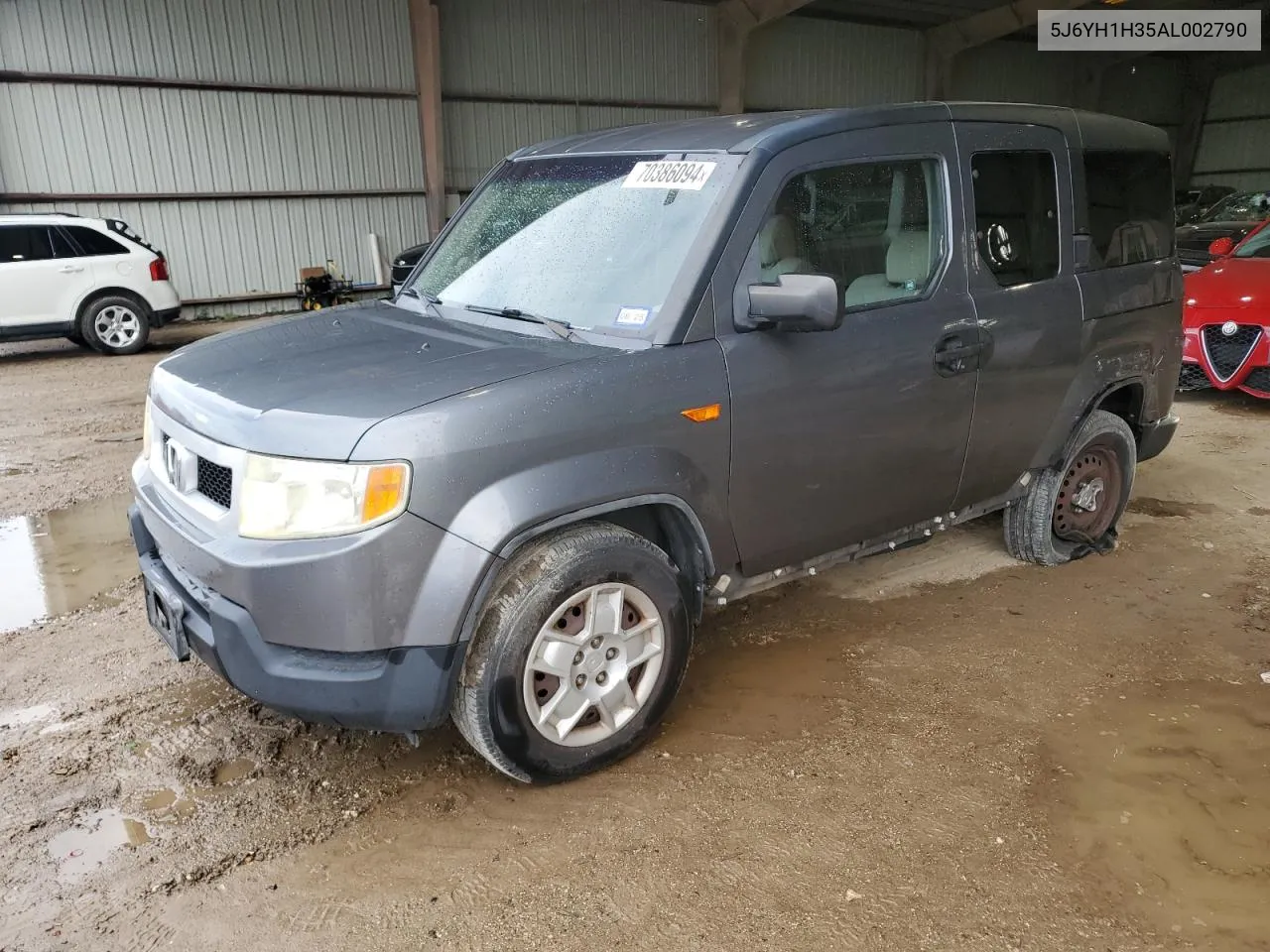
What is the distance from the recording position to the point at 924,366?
3475mm

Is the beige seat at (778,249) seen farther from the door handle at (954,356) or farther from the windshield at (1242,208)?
the windshield at (1242,208)

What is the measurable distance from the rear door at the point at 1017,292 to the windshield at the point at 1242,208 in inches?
438

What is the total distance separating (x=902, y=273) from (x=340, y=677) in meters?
2.40

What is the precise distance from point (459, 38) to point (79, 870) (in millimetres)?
16148

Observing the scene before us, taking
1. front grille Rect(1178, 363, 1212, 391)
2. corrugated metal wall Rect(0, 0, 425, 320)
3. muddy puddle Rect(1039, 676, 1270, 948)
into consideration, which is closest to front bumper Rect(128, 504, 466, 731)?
muddy puddle Rect(1039, 676, 1270, 948)

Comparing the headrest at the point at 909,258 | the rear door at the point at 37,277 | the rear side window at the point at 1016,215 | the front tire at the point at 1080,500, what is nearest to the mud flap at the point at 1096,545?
the front tire at the point at 1080,500

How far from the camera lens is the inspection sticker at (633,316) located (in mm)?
2973

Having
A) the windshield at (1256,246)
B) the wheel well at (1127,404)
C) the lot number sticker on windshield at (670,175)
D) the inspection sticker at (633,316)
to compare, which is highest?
the lot number sticker on windshield at (670,175)

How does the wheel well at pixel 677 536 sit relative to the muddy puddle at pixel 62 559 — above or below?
above

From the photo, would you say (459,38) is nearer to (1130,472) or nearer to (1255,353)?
(1255,353)

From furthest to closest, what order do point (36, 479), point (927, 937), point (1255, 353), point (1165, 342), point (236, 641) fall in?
point (1255, 353), point (36, 479), point (1165, 342), point (236, 641), point (927, 937)

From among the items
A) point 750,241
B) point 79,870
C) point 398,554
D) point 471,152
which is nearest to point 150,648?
point 79,870

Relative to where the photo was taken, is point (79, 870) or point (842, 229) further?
point (842, 229)

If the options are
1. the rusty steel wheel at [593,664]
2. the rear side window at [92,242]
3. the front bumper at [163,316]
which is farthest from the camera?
the front bumper at [163,316]
